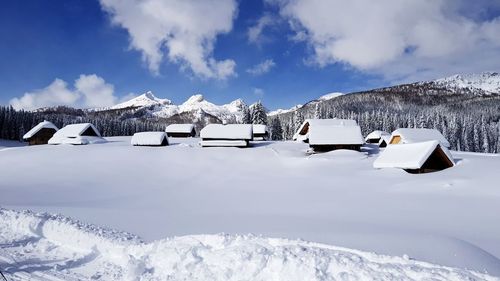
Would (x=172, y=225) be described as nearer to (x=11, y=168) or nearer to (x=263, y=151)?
(x=11, y=168)

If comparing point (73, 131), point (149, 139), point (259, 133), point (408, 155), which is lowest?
point (408, 155)

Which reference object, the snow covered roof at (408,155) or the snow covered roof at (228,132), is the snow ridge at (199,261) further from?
the snow covered roof at (228,132)

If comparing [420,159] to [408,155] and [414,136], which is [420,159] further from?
[414,136]

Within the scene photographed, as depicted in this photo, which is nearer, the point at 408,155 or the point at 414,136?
the point at 408,155

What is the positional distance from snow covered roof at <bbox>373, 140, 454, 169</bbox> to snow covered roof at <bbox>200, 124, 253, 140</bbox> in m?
20.9

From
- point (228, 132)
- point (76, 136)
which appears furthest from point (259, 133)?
point (76, 136)

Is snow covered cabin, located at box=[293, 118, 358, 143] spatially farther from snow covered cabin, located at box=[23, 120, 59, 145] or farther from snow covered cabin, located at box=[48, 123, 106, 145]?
snow covered cabin, located at box=[23, 120, 59, 145]

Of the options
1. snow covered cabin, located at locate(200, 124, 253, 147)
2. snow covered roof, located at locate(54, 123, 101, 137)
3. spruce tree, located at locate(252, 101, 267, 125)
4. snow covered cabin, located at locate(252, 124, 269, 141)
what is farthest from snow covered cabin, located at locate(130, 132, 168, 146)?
spruce tree, located at locate(252, 101, 267, 125)

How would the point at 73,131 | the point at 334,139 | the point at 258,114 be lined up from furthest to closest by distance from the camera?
1. the point at 258,114
2. the point at 73,131
3. the point at 334,139

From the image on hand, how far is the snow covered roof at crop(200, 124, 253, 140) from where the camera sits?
4862cm

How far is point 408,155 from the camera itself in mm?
30266

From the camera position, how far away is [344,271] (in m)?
7.91

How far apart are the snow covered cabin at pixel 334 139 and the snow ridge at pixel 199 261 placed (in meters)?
33.9

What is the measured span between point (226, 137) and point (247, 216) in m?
32.4
